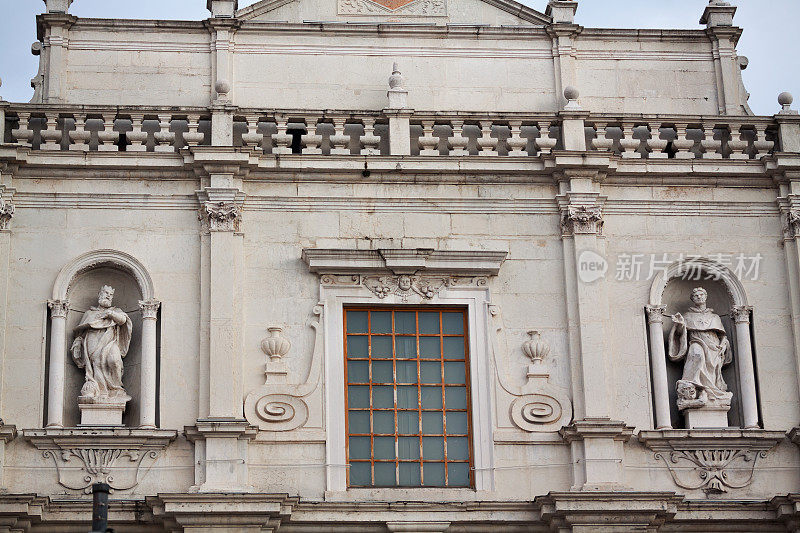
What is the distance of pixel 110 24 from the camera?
26.0 m

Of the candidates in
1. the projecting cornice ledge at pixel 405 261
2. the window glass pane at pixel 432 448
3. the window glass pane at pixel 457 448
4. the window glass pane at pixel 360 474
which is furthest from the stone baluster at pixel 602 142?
the window glass pane at pixel 360 474

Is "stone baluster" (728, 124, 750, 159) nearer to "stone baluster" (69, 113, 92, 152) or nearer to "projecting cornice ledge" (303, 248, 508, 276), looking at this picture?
"projecting cornice ledge" (303, 248, 508, 276)

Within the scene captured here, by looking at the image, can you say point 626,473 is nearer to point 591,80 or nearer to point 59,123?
point 591,80

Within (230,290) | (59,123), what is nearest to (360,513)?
(230,290)

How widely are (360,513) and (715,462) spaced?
4659 millimetres

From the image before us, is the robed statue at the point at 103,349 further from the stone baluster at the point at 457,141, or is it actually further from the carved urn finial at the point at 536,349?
the carved urn finial at the point at 536,349

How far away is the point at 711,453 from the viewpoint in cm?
2364

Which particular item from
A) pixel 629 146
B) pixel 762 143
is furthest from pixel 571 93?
pixel 762 143

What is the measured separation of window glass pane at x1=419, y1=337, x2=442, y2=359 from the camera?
24078 mm

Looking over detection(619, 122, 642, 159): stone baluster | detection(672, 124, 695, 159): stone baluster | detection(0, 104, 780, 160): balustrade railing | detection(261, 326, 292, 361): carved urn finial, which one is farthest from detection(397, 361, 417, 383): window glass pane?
detection(672, 124, 695, 159): stone baluster

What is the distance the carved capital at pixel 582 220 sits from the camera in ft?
80.7

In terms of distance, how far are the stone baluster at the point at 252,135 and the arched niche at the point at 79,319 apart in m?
2.24

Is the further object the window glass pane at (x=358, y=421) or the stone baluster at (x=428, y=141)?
the stone baluster at (x=428, y=141)

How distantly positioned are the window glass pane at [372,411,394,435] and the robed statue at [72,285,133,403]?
3.19m
